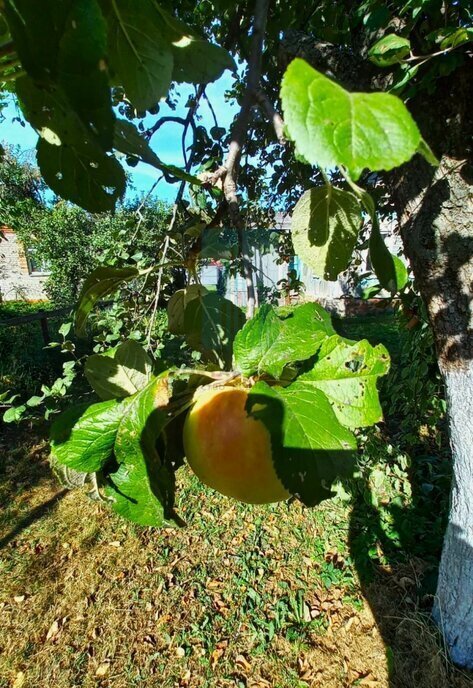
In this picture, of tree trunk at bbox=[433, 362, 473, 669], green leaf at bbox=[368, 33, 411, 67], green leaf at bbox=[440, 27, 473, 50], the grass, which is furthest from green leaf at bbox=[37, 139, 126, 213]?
the grass

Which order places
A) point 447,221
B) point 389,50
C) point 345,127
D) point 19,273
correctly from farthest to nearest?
point 19,273 < point 447,221 < point 389,50 < point 345,127

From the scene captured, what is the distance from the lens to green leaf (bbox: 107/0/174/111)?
425 mm

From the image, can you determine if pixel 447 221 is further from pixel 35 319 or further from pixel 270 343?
pixel 35 319

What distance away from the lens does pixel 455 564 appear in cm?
195

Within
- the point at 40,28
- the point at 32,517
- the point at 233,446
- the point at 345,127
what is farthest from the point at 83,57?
the point at 32,517

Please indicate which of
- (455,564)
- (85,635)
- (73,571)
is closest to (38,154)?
(455,564)

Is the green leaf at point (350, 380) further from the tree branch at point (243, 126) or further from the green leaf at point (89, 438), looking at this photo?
the green leaf at point (89, 438)

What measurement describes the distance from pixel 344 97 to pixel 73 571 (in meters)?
3.33

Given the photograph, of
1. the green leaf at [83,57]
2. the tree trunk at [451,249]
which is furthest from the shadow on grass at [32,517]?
the green leaf at [83,57]

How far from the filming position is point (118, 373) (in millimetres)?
661

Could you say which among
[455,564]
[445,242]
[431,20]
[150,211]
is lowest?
[455,564]

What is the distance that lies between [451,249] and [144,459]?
1416 mm

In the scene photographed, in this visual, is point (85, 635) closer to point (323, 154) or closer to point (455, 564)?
point (455, 564)

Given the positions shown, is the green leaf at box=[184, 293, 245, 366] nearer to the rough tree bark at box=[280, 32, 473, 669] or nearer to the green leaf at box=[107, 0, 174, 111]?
the green leaf at box=[107, 0, 174, 111]
